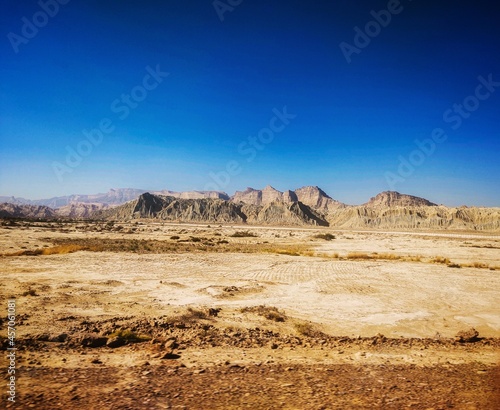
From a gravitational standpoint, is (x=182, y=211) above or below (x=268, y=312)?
above

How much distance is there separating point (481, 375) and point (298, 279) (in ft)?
34.3

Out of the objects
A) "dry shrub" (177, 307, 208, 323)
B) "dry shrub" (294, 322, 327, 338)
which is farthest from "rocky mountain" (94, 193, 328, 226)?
"dry shrub" (294, 322, 327, 338)

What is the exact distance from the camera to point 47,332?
307 inches

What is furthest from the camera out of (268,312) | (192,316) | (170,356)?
(268,312)

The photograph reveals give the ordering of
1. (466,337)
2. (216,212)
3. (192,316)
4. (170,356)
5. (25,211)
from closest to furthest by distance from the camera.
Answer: (170,356) → (466,337) → (192,316) → (216,212) → (25,211)

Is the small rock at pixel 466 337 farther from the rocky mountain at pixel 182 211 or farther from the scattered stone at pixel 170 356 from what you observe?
the rocky mountain at pixel 182 211

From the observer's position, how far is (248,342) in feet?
26.3

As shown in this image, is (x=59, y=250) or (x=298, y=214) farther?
(x=298, y=214)

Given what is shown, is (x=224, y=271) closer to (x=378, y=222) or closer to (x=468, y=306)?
(x=468, y=306)

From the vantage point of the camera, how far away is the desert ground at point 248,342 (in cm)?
528

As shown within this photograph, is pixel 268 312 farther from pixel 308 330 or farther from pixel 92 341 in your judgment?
pixel 92 341

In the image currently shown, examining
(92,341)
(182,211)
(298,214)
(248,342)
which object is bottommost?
(248,342)

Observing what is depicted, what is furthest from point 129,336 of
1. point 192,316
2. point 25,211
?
point 25,211

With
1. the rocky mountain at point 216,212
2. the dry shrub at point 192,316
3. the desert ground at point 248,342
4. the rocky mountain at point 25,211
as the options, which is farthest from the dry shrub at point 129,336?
the rocky mountain at point 25,211
